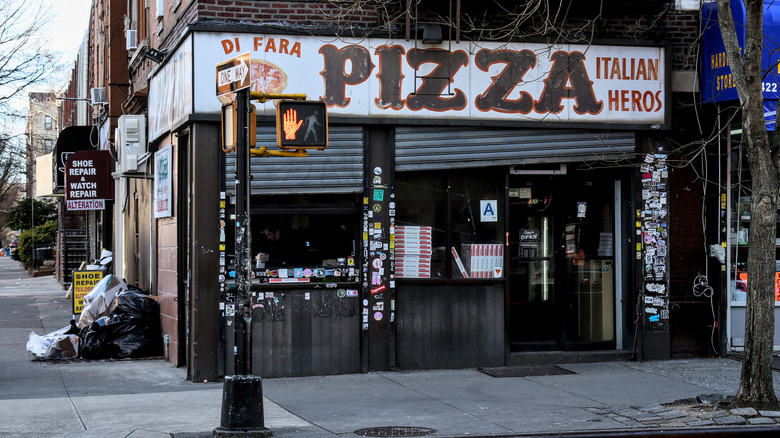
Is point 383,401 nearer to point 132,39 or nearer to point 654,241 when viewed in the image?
point 654,241

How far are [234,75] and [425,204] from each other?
4166mm

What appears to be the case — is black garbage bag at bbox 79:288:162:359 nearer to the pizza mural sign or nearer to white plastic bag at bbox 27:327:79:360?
white plastic bag at bbox 27:327:79:360

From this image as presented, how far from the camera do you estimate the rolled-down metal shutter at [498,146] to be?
11.6 meters

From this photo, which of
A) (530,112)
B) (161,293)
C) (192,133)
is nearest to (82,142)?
(161,293)

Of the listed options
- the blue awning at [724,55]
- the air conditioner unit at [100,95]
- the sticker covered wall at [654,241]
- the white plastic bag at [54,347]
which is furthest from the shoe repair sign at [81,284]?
the blue awning at [724,55]

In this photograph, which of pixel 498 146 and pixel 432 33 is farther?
pixel 498 146

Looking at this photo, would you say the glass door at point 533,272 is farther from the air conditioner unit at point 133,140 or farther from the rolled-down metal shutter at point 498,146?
the air conditioner unit at point 133,140

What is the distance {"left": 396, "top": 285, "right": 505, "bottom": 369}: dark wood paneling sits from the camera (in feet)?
38.2

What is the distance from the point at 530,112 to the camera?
11.9 meters

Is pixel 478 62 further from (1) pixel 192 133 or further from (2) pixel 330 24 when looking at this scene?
(1) pixel 192 133

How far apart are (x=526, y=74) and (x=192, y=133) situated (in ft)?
14.4

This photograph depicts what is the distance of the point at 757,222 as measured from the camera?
880 cm

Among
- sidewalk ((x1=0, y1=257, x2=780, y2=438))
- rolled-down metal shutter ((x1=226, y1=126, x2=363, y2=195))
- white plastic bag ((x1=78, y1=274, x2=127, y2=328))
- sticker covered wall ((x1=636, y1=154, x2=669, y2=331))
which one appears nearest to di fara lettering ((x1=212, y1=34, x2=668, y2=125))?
rolled-down metal shutter ((x1=226, y1=126, x2=363, y2=195))

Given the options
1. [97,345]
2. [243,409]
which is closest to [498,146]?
[243,409]
